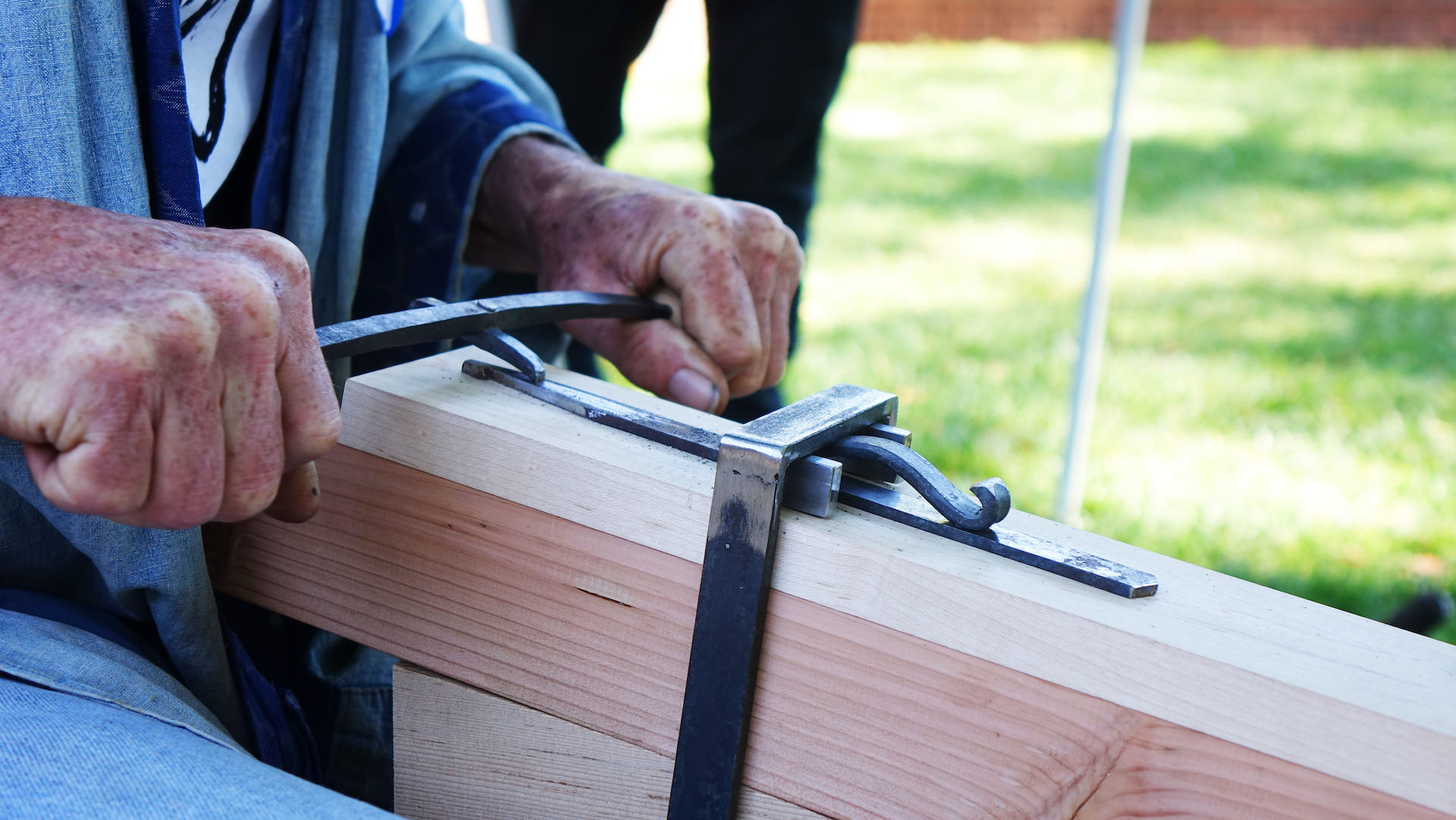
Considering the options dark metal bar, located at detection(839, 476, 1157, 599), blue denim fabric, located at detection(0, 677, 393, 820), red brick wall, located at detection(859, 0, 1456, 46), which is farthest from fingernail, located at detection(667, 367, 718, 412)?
red brick wall, located at detection(859, 0, 1456, 46)

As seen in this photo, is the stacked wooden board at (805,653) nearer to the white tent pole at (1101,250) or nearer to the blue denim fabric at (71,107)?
the blue denim fabric at (71,107)

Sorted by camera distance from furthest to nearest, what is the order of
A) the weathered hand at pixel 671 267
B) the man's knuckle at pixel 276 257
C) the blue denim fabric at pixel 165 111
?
the weathered hand at pixel 671 267, the blue denim fabric at pixel 165 111, the man's knuckle at pixel 276 257

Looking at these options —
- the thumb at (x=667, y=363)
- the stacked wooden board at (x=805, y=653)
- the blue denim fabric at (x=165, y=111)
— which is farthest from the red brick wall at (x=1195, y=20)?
the stacked wooden board at (x=805, y=653)

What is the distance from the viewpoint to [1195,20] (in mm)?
8867

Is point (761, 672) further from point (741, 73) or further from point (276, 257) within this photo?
point (741, 73)

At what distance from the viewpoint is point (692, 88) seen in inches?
300

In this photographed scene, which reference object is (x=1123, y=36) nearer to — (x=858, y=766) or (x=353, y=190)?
(x=353, y=190)

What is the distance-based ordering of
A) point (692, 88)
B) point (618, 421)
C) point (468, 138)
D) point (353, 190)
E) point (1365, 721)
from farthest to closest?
1. point (692, 88)
2. point (468, 138)
3. point (353, 190)
4. point (618, 421)
5. point (1365, 721)

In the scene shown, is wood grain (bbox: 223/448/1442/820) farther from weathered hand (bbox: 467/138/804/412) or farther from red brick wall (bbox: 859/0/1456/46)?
red brick wall (bbox: 859/0/1456/46)

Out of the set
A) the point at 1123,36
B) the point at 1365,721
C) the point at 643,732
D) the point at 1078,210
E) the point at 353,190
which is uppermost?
the point at 1123,36

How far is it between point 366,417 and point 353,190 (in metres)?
0.36

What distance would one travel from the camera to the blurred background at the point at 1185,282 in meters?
2.52

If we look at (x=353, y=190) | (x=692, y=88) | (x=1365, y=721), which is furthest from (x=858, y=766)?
(x=692, y=88)

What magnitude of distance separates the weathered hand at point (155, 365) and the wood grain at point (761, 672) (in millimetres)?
102
